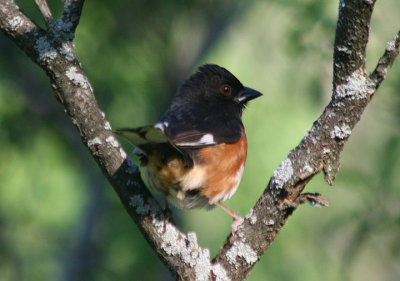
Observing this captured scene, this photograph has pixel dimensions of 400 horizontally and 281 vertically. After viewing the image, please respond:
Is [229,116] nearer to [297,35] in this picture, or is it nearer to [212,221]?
[297,35]

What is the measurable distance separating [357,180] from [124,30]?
9.06 ft

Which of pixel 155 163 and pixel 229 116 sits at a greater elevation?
pixel 229 116

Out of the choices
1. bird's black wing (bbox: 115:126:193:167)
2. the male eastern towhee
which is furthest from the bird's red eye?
bird's black wing (bbox: 115:126:193:167)

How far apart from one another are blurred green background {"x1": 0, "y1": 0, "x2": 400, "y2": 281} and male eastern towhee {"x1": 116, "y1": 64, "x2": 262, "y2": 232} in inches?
37.8

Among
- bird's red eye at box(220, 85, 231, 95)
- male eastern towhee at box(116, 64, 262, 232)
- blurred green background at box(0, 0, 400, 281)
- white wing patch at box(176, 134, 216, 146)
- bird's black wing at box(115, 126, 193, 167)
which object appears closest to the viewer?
bird's black wing at box(115, 126, 193, 167)

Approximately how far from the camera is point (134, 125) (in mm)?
5195

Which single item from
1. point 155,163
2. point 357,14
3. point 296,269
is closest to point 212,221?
point 296,269

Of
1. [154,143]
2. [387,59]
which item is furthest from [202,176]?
[387,59]

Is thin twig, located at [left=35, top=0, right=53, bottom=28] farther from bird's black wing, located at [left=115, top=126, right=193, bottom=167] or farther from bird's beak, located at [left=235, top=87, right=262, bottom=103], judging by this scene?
bird's beak, located at [left=235, top=87, right=262, bottom=103]

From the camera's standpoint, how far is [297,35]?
15.1 ft

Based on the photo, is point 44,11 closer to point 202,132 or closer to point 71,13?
point 71,13

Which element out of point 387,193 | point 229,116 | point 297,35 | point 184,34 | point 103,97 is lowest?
point 103,97

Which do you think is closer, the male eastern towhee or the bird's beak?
the male eastern towhee

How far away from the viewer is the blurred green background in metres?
4.70
